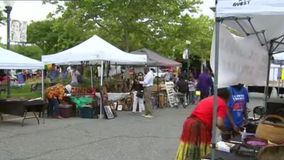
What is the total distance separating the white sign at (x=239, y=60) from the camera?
12.5ft

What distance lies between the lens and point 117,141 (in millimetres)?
7625

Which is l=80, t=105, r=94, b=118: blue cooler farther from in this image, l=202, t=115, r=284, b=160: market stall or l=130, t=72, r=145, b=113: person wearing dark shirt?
l=202, t=115, r=284, b=160: market stall

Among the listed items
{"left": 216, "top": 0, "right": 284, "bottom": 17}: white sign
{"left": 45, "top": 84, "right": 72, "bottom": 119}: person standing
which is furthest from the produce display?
{"left": 216, "top": 0, "right": 284, "bottom": 17}: white sign

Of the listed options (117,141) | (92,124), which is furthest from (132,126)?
(117,141)

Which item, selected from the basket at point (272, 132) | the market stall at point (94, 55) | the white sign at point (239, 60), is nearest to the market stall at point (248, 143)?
the basket at point (272, 132)

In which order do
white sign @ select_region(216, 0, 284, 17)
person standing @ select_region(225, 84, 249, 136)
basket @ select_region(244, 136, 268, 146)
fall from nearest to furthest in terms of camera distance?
white sign @ select_region(216, 0, 284, 17) → basket @ select_region(244, 136, 268, 146) → person standing @ select_region(225, 84, 249, 136)

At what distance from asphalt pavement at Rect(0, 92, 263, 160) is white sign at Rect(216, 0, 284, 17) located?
3613mm

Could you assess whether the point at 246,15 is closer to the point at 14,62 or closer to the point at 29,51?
the point at 14,62

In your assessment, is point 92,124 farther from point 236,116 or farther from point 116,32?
point 116,32

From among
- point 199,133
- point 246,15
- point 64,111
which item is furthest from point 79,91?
point 246,15

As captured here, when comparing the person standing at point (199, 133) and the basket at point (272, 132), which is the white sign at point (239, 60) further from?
the basket at point (272, 132)

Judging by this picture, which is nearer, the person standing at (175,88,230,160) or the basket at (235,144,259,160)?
the basket at (235,144,259,160)

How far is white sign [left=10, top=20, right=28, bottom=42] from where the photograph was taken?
10867 mm

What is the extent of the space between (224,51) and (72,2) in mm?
16265
